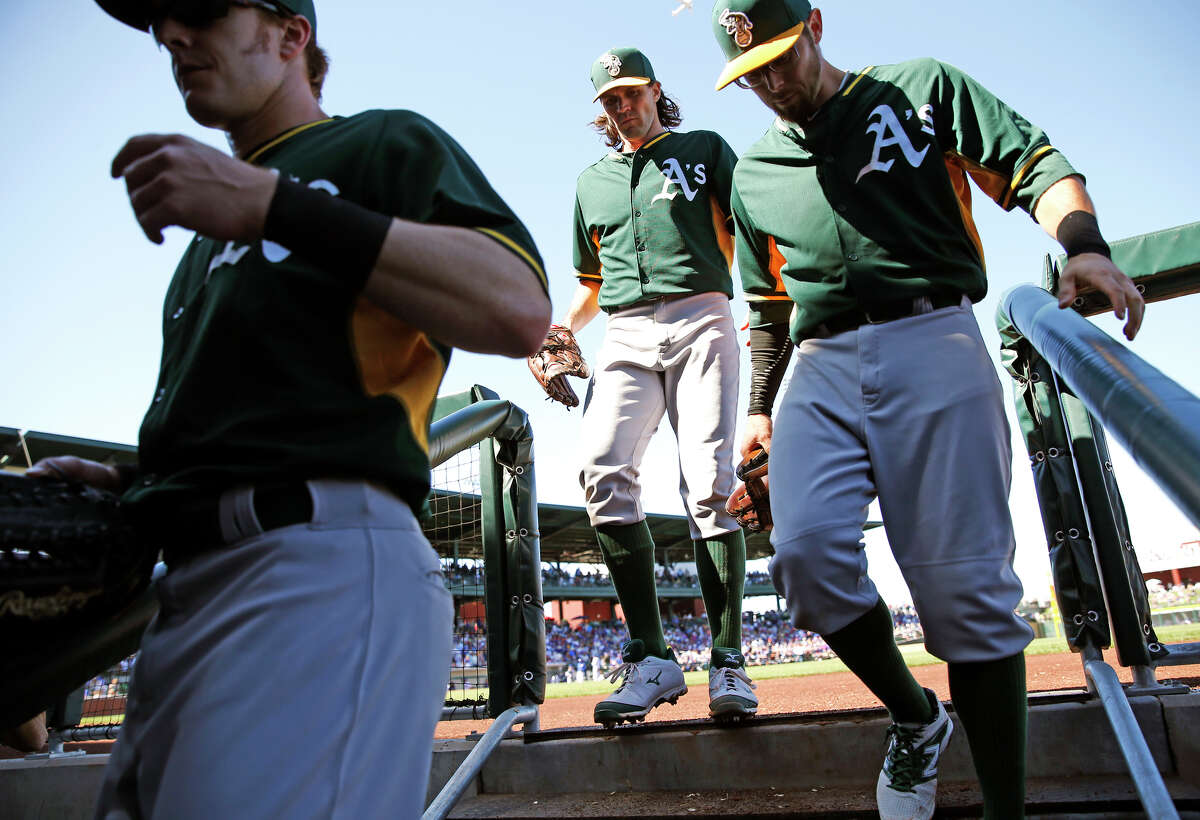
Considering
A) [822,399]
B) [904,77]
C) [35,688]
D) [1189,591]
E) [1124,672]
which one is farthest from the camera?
[1189,591]

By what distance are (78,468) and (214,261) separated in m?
0.38

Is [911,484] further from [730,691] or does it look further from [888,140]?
[730,691]

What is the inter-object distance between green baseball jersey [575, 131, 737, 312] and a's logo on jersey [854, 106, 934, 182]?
3.51 ft

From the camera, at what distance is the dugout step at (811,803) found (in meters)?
1.81

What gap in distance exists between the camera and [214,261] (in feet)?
4.04

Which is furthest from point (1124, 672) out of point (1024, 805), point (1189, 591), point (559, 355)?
point (1189, 591)

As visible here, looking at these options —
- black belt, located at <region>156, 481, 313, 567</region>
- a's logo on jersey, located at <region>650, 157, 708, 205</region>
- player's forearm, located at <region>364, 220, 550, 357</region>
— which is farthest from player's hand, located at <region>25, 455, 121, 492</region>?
a's logo on jersey, located at <region>650, 157, 708, 205</region>

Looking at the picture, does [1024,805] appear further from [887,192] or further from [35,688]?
[35,688]

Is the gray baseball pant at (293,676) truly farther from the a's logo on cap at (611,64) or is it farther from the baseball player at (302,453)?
the a's logo on cap at (611,64)

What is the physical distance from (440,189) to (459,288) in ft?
0.63

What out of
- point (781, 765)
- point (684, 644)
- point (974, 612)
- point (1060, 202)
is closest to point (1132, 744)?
point (974, 612)

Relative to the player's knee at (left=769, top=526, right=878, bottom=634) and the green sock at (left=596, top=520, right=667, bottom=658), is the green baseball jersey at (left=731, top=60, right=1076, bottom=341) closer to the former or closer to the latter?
the player's knee at (left=769, top=526, right=878, bottom=634)

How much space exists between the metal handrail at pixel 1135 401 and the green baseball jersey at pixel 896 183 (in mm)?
522

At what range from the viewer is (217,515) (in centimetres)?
103
